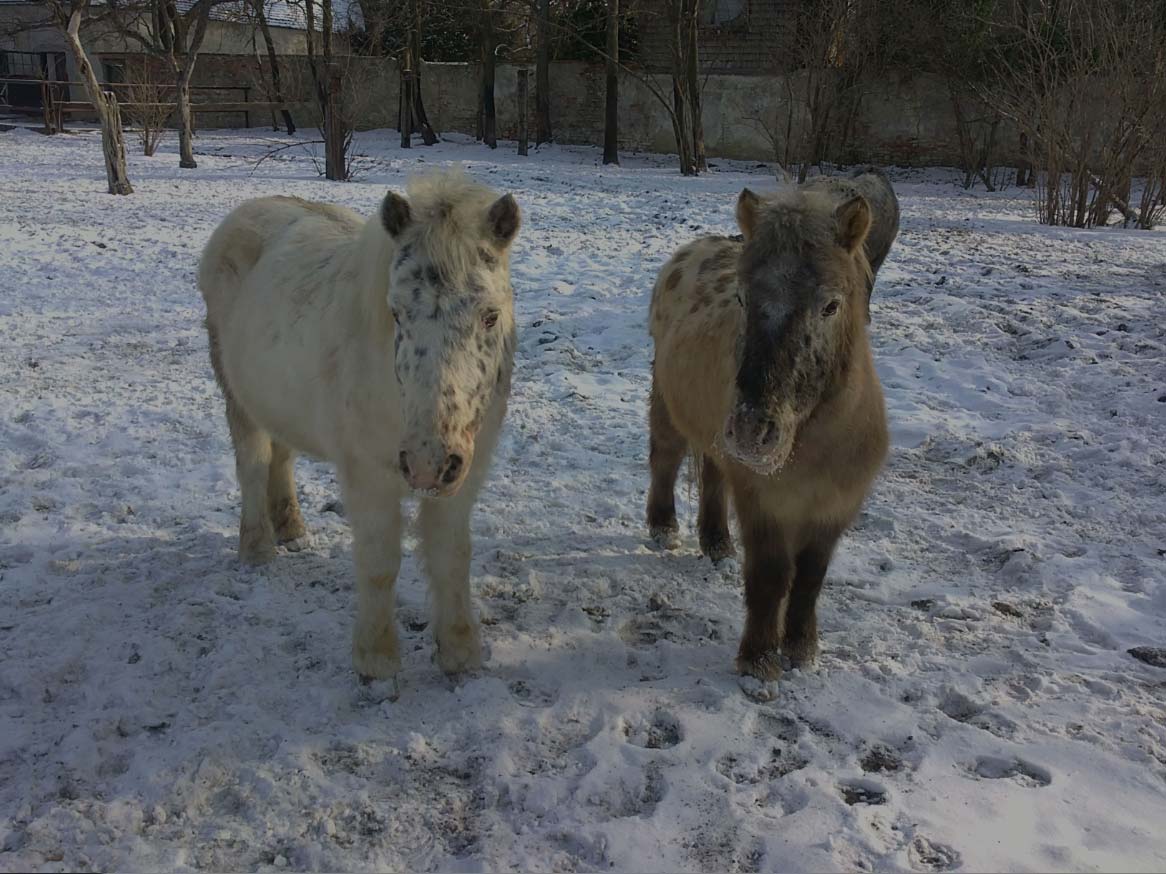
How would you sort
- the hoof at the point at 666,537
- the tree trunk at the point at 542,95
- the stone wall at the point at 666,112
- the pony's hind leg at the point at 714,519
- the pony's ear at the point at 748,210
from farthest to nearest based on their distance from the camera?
1. the tree trunk at the point at 542,95
2. the stone wall at the point at 666,112
3. the hoof at the point at 666,537
4. the pony's hind leg at the point at 714,519
5. the pony's ear at the point at 748,210

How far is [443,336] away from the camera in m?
2.54

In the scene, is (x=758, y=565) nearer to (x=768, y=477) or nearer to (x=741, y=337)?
(x=768, y=477)

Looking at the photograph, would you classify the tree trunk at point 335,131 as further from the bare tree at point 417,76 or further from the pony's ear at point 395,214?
the pony's ear at point 395,214

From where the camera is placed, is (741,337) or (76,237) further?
(76,237)

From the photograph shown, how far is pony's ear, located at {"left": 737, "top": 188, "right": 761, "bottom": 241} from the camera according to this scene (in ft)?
10.2

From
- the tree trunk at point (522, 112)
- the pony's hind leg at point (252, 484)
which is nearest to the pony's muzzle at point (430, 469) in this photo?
the pony's hind leg at point (252, 484)

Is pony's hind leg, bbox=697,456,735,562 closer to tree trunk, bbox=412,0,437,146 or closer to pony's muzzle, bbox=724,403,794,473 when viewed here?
pony's muzzle, bbox=724,403,794,473

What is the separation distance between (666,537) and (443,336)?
224 cm

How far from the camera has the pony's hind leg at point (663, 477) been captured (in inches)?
175

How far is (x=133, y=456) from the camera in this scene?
16.6 ft

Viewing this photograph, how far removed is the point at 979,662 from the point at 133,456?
467 centimetres

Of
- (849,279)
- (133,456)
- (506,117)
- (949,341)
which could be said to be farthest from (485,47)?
(849,279)

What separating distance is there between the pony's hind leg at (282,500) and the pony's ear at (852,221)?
2.86 metres

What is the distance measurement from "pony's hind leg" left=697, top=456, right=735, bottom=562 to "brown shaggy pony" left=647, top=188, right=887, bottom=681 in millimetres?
459
